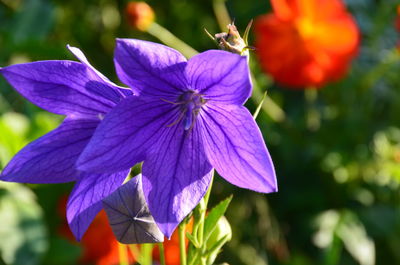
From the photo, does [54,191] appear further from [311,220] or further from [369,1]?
[369,1]

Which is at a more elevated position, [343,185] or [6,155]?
[6,155]

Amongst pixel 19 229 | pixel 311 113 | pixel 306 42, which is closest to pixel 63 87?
pixel 19 229

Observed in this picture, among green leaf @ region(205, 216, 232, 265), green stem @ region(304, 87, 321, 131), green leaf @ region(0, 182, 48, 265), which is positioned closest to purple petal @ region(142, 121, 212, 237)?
green leaf @ region(205, 216, 232, 265)

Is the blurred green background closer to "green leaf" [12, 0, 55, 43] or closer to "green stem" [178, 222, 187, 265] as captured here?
"green leaf" [12, 0, 55, 43]

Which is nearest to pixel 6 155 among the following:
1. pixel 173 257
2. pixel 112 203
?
pixel 173 257

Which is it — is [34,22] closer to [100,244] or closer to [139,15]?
[139,15]

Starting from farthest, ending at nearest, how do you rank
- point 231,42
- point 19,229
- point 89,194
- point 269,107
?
point 269,107 < point 19,229 < point 89,194 < point 231,42

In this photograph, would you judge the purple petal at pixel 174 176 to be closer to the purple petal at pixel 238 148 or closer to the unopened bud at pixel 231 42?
the purple petal at pixel 238 148
